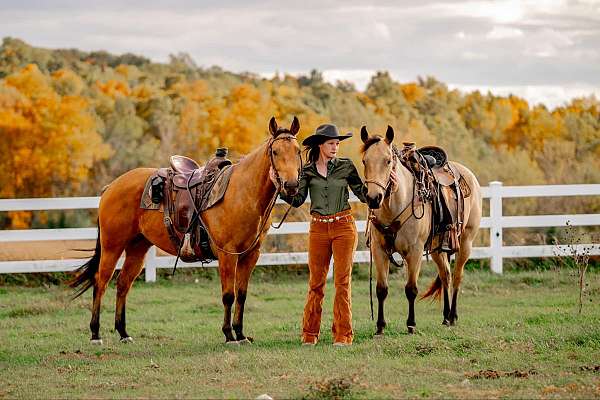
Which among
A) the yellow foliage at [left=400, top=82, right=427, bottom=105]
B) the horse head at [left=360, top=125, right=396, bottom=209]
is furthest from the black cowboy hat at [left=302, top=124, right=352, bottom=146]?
the yellow foliage at [left=400, top=82, right=427, bottom=105]

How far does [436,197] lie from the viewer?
9.31 meters

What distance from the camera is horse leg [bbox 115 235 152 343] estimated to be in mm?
9188

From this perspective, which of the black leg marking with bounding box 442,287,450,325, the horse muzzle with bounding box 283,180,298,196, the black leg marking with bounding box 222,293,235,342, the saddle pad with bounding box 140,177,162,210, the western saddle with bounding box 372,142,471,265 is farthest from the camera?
the black leg marking with bounding box 442,287,450,325

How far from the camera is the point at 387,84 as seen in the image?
35.5 metres

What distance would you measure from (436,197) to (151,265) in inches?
215

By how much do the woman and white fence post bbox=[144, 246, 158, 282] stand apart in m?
5.38

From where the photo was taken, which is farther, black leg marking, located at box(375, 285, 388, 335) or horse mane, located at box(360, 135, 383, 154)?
black leg marking, located at box(375, 285, 388, 335)

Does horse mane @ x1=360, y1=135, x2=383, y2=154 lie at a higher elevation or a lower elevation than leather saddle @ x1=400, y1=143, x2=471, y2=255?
higher

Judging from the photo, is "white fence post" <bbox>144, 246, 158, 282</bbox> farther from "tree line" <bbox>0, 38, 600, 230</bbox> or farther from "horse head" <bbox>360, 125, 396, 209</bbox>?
"tree line" <bbox>0, 38, 600, 230</bbox>

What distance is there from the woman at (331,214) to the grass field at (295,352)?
44 centimetres

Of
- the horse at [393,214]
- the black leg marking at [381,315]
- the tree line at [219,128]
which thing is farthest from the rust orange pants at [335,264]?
the tree line at [219,128]

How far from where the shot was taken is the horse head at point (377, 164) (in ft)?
26.2

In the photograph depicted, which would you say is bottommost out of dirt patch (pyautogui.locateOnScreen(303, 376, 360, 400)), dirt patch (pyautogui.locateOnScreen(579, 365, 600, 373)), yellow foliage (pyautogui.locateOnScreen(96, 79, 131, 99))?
dirt patch (pyautogui.locateOnScreen(579, 365, 600, 373))

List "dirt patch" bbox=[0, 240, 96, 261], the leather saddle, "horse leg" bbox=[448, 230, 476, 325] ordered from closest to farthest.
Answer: the leather saddle < "horse leg" bbox=[448, 230, 476, 325] < "dirt patch" bbox=[0, 240, 96, 261]
